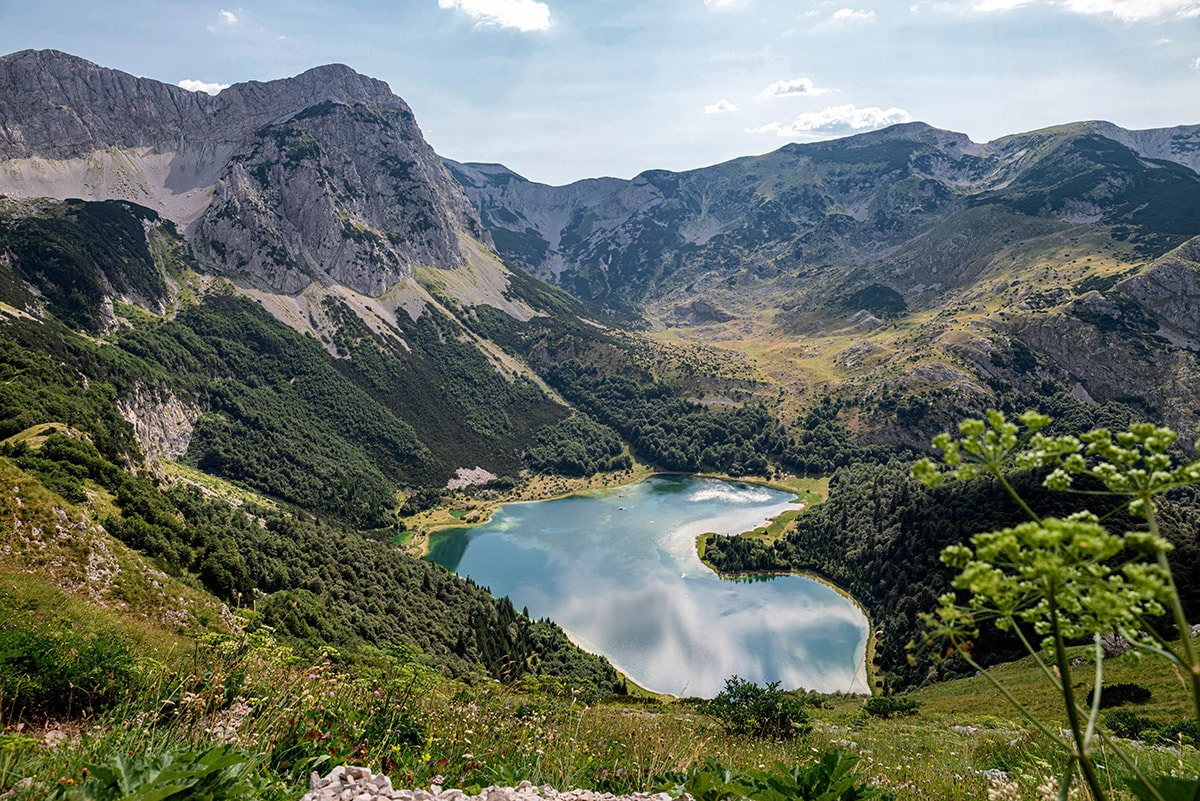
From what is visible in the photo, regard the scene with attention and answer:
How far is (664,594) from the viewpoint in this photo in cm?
10294

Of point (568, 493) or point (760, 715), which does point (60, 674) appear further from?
point (568, 493)

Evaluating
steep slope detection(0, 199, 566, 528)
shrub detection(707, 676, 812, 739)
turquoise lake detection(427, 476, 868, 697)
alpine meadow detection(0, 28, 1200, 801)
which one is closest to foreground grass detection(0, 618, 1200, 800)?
alpine meadow detection(0, 28, 1200, 801)

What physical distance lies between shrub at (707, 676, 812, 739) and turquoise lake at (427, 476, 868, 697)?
42.5 m

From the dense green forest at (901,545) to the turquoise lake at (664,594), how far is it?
4.56 m

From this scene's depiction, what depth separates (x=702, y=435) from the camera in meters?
195

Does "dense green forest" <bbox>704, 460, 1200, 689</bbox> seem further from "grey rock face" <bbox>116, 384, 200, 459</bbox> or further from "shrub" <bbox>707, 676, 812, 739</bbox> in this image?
"grey rock face" <bbox>116, 384, 200, 459</bbox>

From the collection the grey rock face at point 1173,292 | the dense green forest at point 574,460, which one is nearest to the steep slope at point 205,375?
the dense green forest at point 574,460

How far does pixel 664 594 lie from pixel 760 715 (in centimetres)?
8072

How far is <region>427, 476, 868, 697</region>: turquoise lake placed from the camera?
269ft

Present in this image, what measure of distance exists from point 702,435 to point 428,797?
7554 inches

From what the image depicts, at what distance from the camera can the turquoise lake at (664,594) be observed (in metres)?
82.1

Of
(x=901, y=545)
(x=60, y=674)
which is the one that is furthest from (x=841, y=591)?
(x=60, y=674)

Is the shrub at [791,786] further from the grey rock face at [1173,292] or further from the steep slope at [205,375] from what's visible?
the grey rock face at [1173,292]

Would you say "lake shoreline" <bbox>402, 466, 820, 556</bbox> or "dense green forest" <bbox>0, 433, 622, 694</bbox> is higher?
"dense green forest" <bbox>0, 433, 622, 694</bbox>
